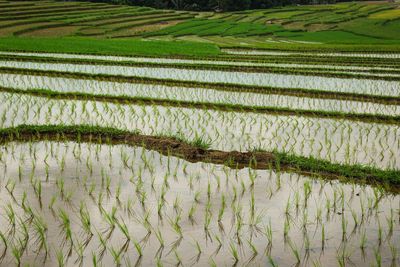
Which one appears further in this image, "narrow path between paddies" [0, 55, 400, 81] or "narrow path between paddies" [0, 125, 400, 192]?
"narrow path between paddies" [0, 55, 400, 81]

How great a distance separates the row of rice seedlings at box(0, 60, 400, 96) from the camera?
910 centimetres

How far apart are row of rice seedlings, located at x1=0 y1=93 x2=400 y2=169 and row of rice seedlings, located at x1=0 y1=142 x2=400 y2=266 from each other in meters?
0.91

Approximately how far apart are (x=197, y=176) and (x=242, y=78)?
628 centimetres

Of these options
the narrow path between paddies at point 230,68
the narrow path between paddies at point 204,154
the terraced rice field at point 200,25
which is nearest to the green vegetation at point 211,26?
the terraced rice field at point 200,25

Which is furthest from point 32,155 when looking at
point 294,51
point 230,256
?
point 294,51

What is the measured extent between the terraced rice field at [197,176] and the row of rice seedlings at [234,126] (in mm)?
25

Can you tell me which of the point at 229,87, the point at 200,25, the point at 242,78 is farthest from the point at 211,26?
the point at 229,87

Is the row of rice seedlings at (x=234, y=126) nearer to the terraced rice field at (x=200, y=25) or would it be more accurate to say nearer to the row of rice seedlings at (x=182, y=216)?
the row of rice seedlings at (x=182, y=216)

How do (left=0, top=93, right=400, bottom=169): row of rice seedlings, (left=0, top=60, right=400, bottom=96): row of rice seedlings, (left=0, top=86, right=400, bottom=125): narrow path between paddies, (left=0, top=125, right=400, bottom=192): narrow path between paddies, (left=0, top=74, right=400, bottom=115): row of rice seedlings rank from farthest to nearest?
1. (left=0, top=60, right=400, bottom=96): row of rice seedlings
2. (left=0, top=74, right=400, bottom=115): row of rice seedlings
3. (left=0, top=86, right=400, bottom=125): narrow path between paddies
4. (left=0, top=93, right=400, bottom=169): row of rice seedlings
5. (left=0, top=125, right=400, bottom=192): narrow path between paddies

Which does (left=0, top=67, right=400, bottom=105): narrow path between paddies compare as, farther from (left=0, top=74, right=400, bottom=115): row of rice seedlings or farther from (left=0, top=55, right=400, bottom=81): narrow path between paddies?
(left=0, top=55, right=400, bottom=81): narrow path between paddies

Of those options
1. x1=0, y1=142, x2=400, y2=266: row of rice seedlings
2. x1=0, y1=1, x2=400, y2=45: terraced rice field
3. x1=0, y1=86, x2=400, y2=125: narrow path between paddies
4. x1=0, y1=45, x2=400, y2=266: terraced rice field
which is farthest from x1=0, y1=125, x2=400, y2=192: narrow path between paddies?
x1=0, y1=1, x2=400, y2=45: terraced rice field

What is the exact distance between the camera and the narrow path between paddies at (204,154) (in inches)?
158

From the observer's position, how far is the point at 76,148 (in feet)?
15.5

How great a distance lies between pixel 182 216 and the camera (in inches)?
124
